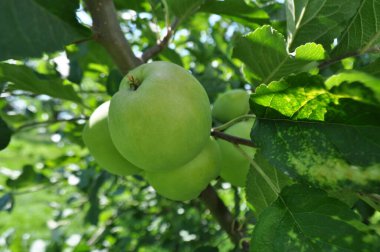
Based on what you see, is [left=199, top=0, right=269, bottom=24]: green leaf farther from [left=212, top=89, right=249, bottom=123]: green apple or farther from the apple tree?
[left=212, top=89, right=249, bottom=123]: green apple

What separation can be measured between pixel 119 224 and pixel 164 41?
1.66 metres

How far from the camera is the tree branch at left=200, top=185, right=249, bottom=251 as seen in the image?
1.34 m

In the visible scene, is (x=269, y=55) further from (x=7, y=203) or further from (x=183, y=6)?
(x=7, y=203)

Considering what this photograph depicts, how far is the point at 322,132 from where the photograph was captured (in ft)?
2.60

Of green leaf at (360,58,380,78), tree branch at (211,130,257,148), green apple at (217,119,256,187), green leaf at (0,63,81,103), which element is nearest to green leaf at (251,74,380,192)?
tree branch at (211,130,257,148)

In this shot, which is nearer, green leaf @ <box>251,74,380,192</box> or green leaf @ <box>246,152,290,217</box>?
green leaf @ <box>251,74,380,192</box>

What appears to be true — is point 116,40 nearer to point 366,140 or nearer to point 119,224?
point 366,140

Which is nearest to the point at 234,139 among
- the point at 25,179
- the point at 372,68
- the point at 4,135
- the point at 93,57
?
the point at 372,68

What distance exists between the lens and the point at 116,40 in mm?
1229

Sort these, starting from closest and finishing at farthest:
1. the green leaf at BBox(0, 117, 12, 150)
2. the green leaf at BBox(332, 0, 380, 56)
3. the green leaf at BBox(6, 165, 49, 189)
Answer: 1. the green leaf at BBox(332, 0, 380, 56)
2. the green leaf at BBox(0, 117, 12, 150)
3. the green leaf at BBox(6, 165, 49, 189)

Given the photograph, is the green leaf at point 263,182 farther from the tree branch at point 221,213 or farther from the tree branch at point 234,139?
the tree branch at point 221,213

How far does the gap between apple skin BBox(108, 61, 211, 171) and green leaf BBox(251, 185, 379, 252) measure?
9.2 inches

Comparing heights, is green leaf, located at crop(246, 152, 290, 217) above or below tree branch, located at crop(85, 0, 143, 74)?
below

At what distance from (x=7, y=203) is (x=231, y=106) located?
1132mm
